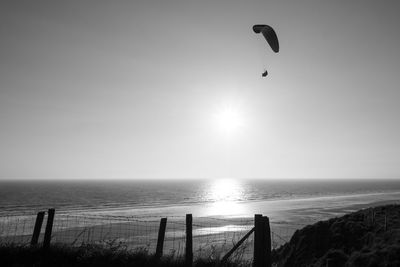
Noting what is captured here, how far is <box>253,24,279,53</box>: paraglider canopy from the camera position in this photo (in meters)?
14.2

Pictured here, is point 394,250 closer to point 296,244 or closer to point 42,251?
point 296,244

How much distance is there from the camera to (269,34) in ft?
47.0

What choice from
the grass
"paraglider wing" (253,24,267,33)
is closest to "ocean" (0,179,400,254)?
the grass

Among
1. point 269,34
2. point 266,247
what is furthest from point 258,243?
point 269,34

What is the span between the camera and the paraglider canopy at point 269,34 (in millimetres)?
14166

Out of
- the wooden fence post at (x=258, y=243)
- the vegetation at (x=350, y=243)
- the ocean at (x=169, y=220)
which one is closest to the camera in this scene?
the wooden fence post at (x=258, y=243)

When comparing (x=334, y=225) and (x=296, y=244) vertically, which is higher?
(x=334, y=225)

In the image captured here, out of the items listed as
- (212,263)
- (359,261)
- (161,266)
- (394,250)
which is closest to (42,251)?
(161,266)

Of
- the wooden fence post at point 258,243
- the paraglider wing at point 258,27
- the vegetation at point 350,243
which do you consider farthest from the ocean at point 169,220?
the paraglider wing at point 258,27

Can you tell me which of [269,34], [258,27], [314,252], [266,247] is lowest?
[314,252]

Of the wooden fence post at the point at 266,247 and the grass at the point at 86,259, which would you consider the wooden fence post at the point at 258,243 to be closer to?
the wooden fence post at the point at 266,247

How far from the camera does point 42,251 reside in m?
8.65

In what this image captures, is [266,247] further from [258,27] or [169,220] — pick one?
[169,220]

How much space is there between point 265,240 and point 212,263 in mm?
1599
